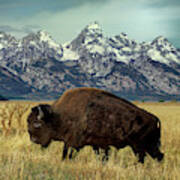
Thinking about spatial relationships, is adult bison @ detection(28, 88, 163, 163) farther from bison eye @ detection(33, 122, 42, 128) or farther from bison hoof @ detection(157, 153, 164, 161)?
bison hoof @ detection(157, 153, 164, 161)

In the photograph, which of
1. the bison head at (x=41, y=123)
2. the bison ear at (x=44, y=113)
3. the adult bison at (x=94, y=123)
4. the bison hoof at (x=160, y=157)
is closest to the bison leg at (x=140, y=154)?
→ the adult bison at (x=94, y=123)

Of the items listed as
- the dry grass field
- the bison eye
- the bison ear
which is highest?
the bison ear

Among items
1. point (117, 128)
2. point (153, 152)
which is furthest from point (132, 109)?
point (153, 152)

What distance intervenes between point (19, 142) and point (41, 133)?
2996mm

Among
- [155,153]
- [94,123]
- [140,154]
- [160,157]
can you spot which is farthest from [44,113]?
[160,157]

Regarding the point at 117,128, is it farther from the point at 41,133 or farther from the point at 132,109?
the point at 41,133

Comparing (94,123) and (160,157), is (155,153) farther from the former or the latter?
(94,123)

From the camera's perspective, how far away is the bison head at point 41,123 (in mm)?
6180

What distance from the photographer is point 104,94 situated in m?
6.47

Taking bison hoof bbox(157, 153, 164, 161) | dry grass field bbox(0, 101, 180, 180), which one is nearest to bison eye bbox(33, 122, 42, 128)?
dry grass field bbox(0, 101, 180, 180)

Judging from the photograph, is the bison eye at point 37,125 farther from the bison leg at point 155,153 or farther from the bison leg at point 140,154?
the bison leg at point 155,153

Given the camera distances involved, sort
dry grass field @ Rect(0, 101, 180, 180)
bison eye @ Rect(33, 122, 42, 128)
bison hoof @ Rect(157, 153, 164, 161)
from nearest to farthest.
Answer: dry grass field @ Rect(0, 101, 180, 180), bison eye @ Rect(33, 122, 42, 128), bison hoof @ Rect(157, 153, 164, 161)

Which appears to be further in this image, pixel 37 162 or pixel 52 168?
pixel 37 162

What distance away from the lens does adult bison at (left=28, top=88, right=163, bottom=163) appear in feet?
20.0
